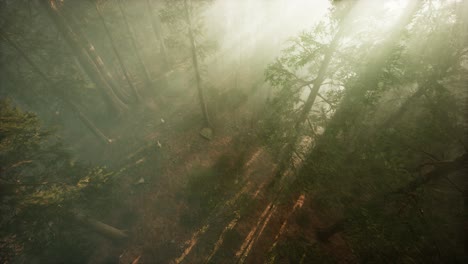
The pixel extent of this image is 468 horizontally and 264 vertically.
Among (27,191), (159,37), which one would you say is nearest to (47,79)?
(27,191)

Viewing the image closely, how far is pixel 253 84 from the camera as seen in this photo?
20.3 metres

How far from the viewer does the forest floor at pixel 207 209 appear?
962 centimetres

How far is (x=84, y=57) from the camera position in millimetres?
13688

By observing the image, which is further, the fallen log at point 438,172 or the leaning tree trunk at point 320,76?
the leaning tree trunk at point 320,76

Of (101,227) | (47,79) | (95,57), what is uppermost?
(95,57)

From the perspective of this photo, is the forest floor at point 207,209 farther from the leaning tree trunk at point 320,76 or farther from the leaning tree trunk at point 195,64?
the leaning tree trunk at point 320,76

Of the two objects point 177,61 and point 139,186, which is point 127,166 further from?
point 177,61

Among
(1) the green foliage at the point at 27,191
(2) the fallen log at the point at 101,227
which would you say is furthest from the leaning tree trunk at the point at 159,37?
(2) the fallen log at the point at 101,227

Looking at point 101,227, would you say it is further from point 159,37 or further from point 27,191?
point 159,37

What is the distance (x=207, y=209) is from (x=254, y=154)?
17.0 feet

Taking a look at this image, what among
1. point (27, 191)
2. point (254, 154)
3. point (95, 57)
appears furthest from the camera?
point (95, 57)

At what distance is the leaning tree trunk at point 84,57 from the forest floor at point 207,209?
560 centimetres

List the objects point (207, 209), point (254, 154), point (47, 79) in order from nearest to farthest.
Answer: point (207, 209)
point (47, 79)
point (254, 154)

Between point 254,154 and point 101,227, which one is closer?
point 101,227
